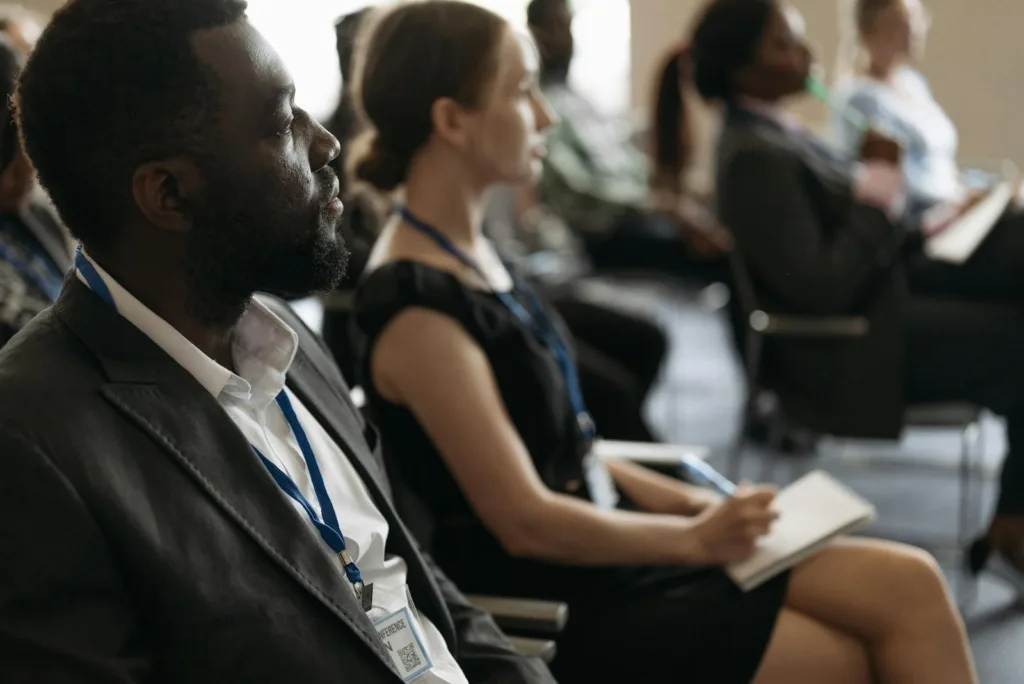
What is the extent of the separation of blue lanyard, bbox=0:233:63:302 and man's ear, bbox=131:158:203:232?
0.77 meters

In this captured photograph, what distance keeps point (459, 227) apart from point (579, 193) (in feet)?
8.63

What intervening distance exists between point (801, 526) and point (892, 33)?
2.13 m

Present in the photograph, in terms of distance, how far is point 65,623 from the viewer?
770mm

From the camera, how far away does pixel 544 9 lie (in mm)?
3332

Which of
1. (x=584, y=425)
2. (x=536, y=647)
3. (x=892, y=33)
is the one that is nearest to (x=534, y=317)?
(x=584, y=425)

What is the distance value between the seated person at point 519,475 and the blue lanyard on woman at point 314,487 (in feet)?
1.04

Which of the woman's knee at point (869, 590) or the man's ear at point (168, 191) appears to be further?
the woman's knee at point (869, 590)

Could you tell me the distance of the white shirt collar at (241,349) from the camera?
925 millimetres

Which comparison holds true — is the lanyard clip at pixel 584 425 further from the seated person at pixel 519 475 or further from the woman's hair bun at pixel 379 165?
the woman's hair bun at pixel 379 165

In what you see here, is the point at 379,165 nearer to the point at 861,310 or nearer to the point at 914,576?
the point at 914,576

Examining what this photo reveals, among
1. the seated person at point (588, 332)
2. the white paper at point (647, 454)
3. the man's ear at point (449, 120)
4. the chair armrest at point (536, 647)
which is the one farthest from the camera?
the seated person at point (588, 332)

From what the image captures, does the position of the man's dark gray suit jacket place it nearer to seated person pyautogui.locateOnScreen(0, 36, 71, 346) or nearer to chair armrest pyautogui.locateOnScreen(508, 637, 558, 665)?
chair armrest pyautogui.locateOnScreen(508, 637, 558, 665)

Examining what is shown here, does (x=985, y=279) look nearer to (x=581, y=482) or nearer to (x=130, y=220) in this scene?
(x=581, y=482)

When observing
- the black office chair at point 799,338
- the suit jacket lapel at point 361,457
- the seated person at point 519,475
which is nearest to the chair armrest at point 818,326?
the black office chair at point 799,338
